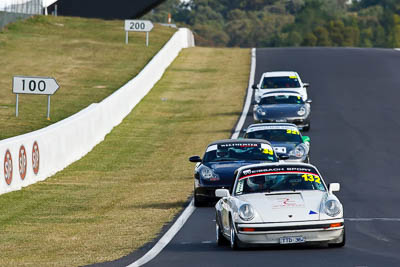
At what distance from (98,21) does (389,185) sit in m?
55.8

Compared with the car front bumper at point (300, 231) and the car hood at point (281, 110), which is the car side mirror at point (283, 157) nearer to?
the car front bumper at point (300, 231)

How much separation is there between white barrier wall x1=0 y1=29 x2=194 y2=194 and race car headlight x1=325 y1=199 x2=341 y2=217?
9640mm

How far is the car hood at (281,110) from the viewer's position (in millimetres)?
34375

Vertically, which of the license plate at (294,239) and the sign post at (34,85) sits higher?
the sign post at (34,85)

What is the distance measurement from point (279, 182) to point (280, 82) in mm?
25600

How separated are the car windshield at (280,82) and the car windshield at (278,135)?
1385 cm

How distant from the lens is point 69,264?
13547mm

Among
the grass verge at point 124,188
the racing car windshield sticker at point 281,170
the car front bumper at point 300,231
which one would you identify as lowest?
the grass verge at point 124,188

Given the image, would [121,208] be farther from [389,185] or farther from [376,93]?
[376,93]

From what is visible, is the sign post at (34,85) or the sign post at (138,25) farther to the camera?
the sign post at (138,25)

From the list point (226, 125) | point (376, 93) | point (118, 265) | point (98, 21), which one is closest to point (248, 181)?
point (118, 265)

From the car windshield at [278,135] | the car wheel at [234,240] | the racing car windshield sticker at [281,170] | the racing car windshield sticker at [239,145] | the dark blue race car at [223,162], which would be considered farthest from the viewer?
the car windshield at [278,135]

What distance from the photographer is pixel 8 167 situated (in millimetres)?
22547

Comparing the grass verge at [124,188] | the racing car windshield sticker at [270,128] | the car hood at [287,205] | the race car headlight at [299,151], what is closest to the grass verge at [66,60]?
the grass verge at [124,188]
